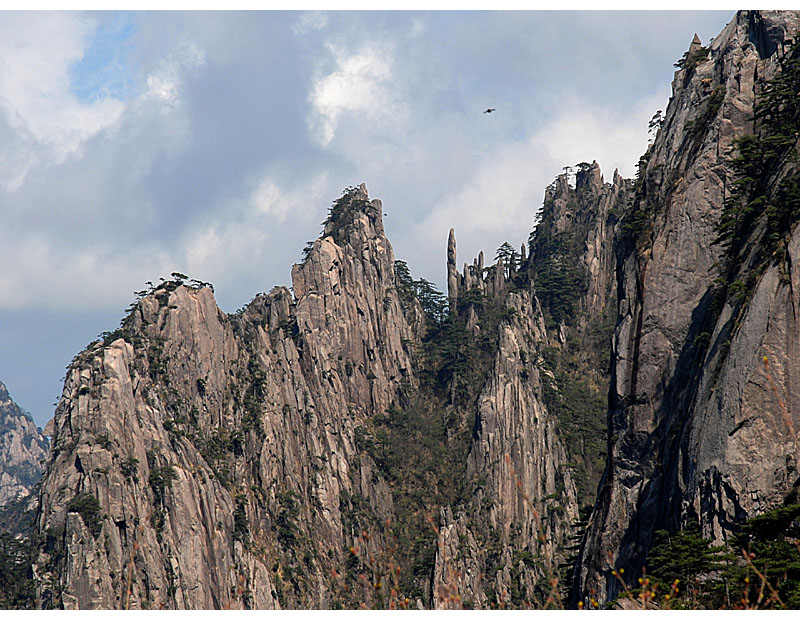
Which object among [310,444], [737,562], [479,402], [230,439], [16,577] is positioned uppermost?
[479,402]

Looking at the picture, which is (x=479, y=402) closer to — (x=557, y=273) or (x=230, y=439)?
(x=557, y=273)

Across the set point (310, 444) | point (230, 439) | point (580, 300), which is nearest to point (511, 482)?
point (310, 444)

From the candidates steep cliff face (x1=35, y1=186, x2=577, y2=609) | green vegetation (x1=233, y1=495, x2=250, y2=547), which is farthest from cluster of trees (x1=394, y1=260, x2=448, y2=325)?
green vegetation (x1=233, y1=495, x2=250, y2=547)

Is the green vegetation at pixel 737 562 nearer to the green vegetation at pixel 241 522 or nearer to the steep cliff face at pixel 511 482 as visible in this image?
the steep cliff face at pixel 511 482

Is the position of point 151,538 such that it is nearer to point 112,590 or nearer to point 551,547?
point 112,590

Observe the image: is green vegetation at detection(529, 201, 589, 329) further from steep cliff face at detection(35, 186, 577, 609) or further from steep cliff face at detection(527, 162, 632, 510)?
steep cliff face at detection(35, 186, 577, 609)

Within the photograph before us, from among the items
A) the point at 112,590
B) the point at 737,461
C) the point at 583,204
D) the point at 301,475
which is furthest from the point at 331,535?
the point at 737,461

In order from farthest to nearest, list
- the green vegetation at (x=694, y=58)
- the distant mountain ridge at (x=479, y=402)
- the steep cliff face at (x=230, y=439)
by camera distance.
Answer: the steep cliff face at (x=230, y=439), the green vegetation at (x=694, y=58), the distant mountain ridge at (x=479, y=402)

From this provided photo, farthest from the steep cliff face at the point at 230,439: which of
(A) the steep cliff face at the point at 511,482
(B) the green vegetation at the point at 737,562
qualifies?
(B) the green vegetation at the point at 737,562
